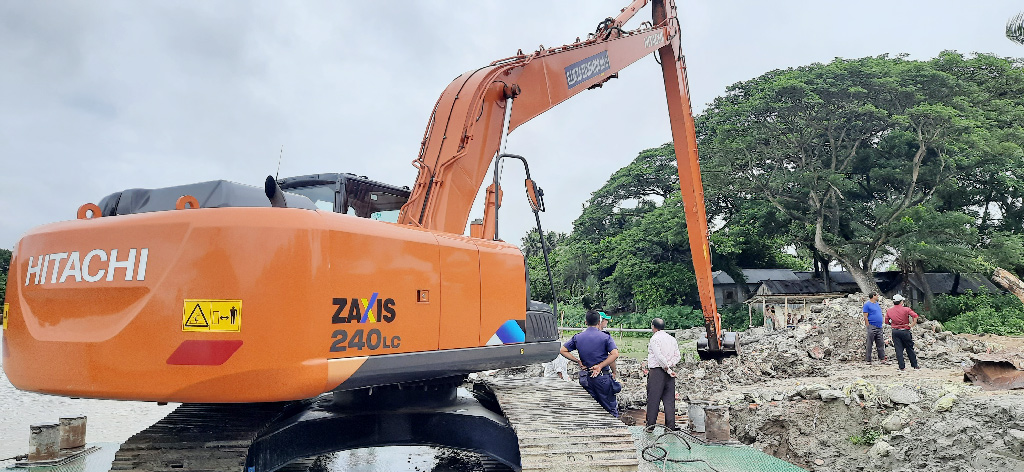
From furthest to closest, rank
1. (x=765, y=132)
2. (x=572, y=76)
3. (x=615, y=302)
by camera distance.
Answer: (x=615, y=302)
(x=765, y=132)
(x=572, y=76)

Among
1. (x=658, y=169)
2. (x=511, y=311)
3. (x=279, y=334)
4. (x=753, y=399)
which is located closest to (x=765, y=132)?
(x=658, y=169)

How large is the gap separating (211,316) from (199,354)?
0.17 m

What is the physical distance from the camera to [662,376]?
269 inches

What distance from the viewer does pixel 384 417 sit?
4.41 metres

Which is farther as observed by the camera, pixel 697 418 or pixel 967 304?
pixel 967 304

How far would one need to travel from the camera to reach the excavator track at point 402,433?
11.2 feet

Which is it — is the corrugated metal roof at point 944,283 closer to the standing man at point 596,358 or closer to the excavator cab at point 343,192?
the standing man at point 596,358

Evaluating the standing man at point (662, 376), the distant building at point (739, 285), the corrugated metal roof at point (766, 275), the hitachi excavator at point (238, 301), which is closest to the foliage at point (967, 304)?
the distant building at point (739, 285)

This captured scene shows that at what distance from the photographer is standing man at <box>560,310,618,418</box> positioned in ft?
19.9

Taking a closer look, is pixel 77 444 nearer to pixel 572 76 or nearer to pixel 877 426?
pixel 572 76

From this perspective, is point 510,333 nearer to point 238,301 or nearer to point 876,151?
point 238,301

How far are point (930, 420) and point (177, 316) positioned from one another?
6653 millimetres

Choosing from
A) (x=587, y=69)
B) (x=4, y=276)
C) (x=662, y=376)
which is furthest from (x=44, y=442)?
(x=587, y=69)

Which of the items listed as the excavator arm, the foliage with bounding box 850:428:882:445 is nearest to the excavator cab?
the excavator arm
